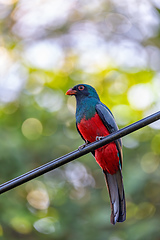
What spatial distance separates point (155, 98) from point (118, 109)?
758mm

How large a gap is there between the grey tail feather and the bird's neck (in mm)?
601

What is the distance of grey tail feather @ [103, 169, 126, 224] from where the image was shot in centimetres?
341

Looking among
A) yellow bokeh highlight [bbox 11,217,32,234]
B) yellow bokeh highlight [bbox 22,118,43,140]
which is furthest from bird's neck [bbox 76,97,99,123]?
yellow bokeh highlight [bbox 22,118,43,140]

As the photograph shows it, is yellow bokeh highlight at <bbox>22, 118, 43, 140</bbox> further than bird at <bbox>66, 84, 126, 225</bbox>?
Yes

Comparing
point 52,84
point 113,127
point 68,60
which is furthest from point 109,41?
point 113,127

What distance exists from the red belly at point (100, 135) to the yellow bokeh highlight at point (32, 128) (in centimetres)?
294

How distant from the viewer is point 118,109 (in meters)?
7.16

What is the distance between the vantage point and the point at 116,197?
138 inches

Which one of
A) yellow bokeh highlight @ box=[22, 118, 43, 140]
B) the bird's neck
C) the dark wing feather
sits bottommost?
the dark wing feather

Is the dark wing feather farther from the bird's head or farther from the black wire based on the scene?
the black wire

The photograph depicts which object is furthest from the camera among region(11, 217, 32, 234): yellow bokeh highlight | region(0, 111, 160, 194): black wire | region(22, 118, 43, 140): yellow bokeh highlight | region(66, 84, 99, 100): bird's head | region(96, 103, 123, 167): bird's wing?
region(22, 118, 43, 140): yellow bokeh highlight

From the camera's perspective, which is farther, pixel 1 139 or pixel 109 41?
pixel 109 41

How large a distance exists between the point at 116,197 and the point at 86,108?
0.92 meters

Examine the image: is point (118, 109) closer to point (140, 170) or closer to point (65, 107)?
point (65, 107)
